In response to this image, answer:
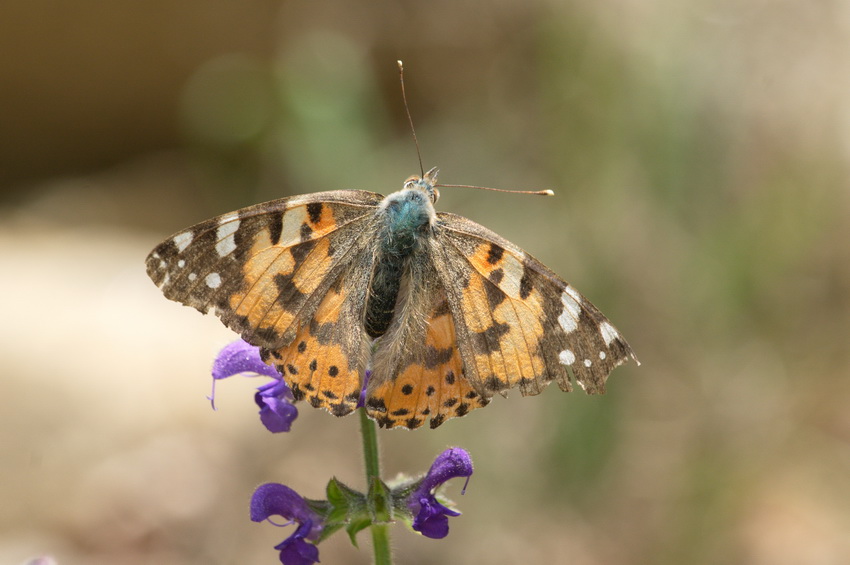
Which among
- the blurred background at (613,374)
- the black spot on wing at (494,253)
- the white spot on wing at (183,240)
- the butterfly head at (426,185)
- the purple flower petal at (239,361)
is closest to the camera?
the white spot on wing at (183,240)

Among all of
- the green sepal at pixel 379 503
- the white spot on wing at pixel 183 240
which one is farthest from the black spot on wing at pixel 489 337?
the white spot on wing at pixel 183 240

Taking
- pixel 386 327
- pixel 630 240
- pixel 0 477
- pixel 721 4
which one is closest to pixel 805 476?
pixel 630 240

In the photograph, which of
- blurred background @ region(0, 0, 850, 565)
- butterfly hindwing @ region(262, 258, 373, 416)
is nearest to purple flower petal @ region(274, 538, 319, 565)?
butterfly hindwing @ region(262, 258, 373, 416)

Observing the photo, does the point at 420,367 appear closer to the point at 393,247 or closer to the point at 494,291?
the point at 494,291

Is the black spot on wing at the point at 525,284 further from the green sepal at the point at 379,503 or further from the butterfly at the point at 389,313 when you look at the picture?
the green sepal at the point at 379,503

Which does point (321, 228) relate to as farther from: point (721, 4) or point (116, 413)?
point (721, 4)

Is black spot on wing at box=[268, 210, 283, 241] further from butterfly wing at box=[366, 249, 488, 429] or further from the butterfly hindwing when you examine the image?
butterfly wing at box=[366, 249, 488, 429]
